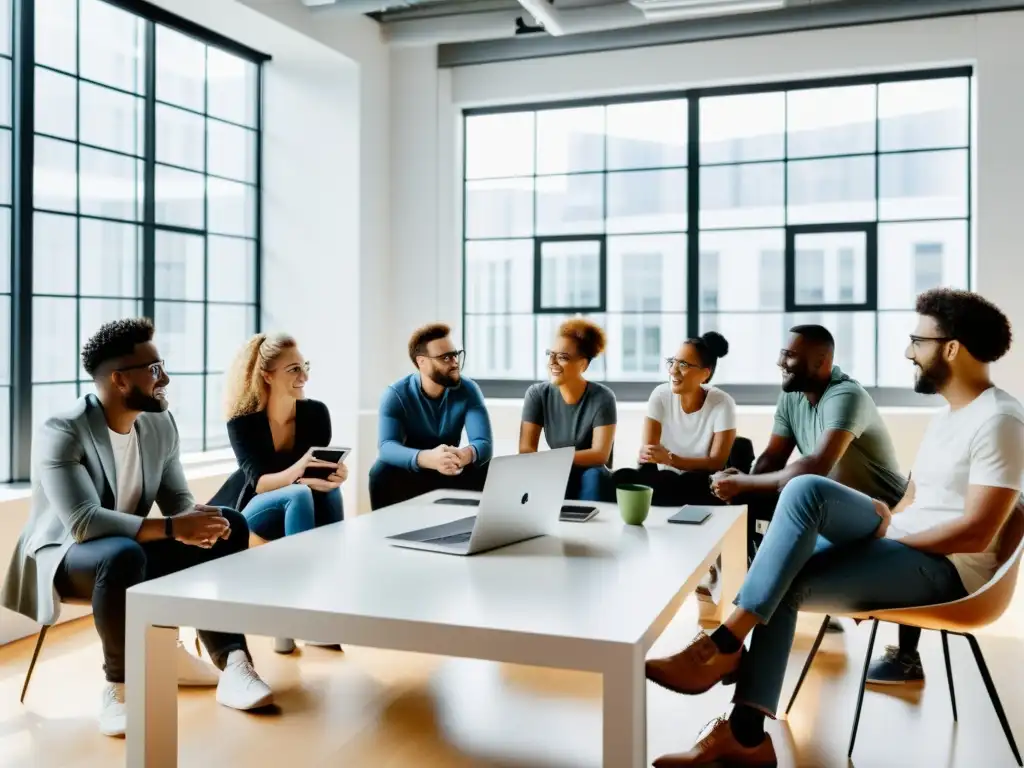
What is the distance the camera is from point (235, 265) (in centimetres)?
571

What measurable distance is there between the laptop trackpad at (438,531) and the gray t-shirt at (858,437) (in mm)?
1415

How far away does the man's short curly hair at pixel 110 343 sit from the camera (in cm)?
277

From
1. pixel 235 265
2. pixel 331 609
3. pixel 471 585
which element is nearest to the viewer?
pixel 331 609

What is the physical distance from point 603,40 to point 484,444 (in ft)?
9.85

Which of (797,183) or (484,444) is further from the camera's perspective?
(797,183)

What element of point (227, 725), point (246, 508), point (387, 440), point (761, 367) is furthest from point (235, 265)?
point (227, 725)

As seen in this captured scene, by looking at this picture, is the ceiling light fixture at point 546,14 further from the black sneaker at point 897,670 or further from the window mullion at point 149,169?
the black sneaker at point 897,670

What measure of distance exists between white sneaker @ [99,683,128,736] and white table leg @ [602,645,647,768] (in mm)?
1517

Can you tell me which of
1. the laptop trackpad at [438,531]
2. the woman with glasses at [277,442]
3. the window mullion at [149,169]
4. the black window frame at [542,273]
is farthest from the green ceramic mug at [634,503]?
the black window frame at [542,273]

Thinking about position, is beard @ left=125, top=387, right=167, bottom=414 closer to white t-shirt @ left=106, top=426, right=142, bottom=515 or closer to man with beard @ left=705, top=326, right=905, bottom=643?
white t-shirt @ left=106, top=426, right=142, bottom=515

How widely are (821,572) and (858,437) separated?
1.24 meters

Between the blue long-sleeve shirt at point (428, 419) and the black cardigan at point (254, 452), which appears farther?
the blue long-sleeve shirt at point (428, 419)

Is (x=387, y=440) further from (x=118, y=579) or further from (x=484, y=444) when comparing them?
(x=118, y=579)

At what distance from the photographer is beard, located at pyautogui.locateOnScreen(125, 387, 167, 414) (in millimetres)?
2783
